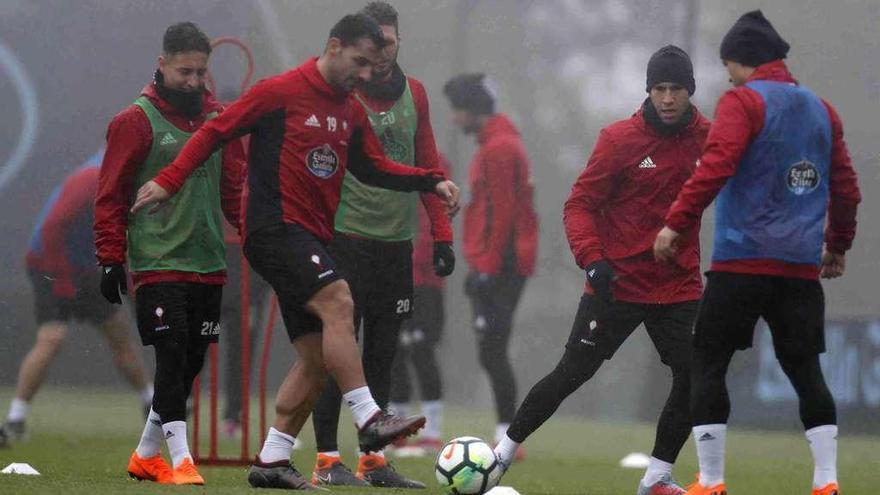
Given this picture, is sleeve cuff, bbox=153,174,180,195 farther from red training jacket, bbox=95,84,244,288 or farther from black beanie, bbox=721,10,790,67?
black beanie, bbox=721,10,790,67

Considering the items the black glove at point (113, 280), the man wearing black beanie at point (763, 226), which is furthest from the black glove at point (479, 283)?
the man wearing black beanie at point (763, 226)

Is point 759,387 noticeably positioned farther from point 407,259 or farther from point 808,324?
point 808,324

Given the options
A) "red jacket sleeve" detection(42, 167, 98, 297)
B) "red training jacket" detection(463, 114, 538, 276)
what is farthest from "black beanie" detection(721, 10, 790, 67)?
"red jacket sleeve" detection(42, 167, 98, 297)

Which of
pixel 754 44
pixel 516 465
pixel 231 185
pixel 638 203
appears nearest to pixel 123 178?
pixel 231 185

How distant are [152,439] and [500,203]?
3.79 m

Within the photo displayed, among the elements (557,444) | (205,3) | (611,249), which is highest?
(205,3)

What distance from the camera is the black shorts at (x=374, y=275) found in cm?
766

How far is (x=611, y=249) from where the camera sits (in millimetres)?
7227

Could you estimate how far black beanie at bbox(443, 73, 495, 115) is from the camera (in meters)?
10.8

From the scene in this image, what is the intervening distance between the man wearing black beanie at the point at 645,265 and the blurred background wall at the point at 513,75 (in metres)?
5.08

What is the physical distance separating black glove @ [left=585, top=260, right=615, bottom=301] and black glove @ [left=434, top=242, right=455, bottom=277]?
66cm

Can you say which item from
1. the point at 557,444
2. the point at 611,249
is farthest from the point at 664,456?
the point at 557,444

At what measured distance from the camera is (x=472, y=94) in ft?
35.5

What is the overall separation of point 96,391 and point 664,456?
6618mm
